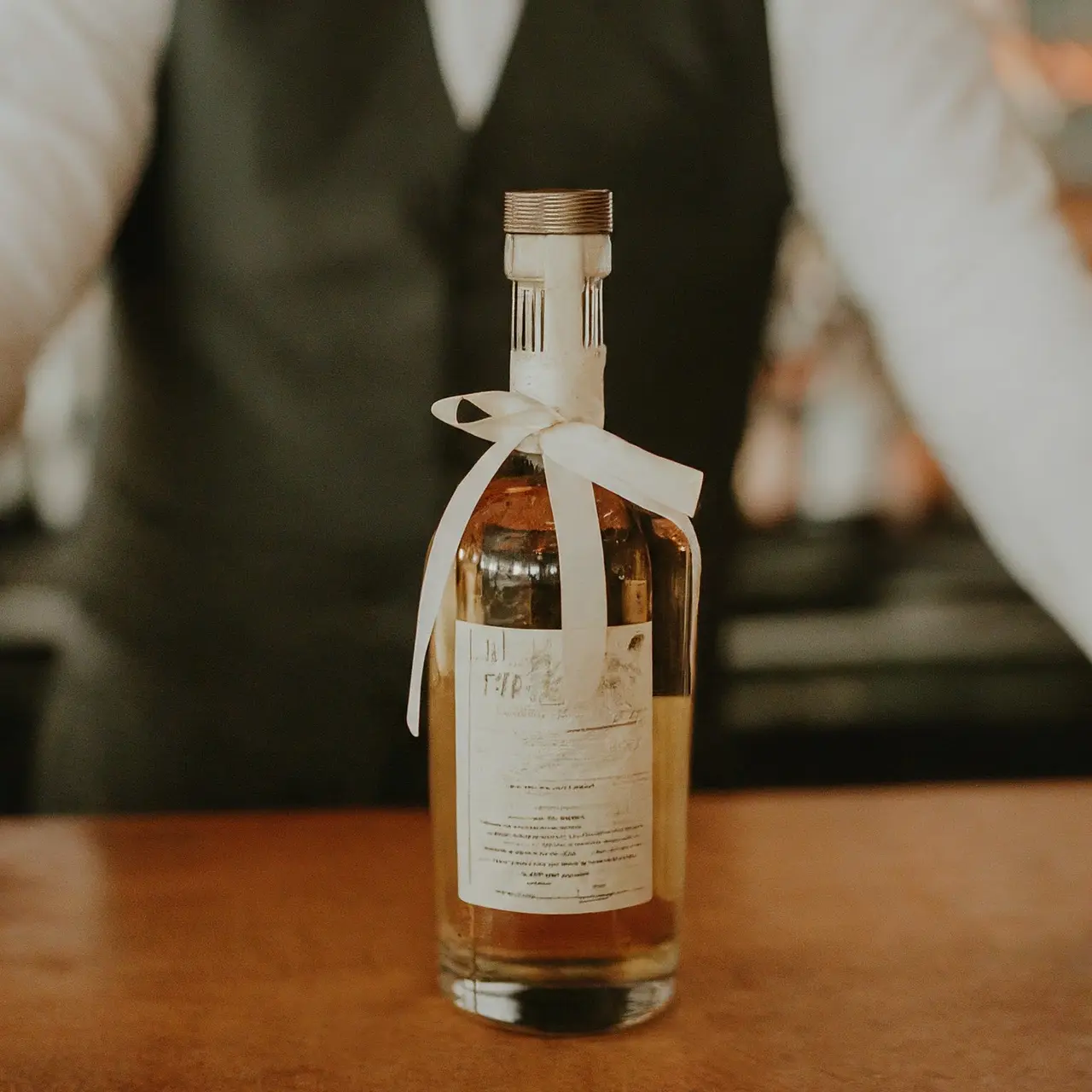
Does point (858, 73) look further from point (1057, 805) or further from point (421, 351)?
point (1057, 805)

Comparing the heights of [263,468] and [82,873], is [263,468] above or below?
above

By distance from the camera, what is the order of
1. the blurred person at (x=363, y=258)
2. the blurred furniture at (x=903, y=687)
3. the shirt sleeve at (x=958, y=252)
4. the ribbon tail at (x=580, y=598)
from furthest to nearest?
the blurred furniture at (x=903, y=687)
the blurred person at (x=363, y=258)
the shirt sleeve at (x=958, y=252)
the ribbon tail at (x=580, y=598)

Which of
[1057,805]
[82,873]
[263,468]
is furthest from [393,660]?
[1057,805]

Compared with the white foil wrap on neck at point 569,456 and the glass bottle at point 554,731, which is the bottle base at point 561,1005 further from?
the white foil wrap on neck at point 569,456

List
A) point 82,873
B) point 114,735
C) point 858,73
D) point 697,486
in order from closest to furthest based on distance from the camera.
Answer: point 697,486, point 82,873, point 858,73, point 114,735

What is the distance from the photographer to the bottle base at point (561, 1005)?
1.72 ft

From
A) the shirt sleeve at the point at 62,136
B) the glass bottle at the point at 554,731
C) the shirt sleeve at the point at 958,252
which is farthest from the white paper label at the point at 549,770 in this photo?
the shirt sleeve at the point at 62,136

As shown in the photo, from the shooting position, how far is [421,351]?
0.90 meters

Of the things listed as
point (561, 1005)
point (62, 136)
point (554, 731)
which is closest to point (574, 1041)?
point (561, 1005)

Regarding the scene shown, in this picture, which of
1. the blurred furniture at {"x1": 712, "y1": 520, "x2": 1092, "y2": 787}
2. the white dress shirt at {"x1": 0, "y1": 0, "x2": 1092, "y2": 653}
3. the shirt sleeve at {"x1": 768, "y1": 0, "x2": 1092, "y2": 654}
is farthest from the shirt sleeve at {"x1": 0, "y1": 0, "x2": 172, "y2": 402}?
the blurred furniture at {"x1": 712, "y1": 520, "x2": 1092, "y2": 787}

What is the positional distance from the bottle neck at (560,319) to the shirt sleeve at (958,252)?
0.29 metres

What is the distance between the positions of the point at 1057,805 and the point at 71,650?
649 mm

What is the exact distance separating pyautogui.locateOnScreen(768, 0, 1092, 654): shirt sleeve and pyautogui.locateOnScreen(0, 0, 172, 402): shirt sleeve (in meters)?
0.40

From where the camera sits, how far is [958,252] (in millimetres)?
797
